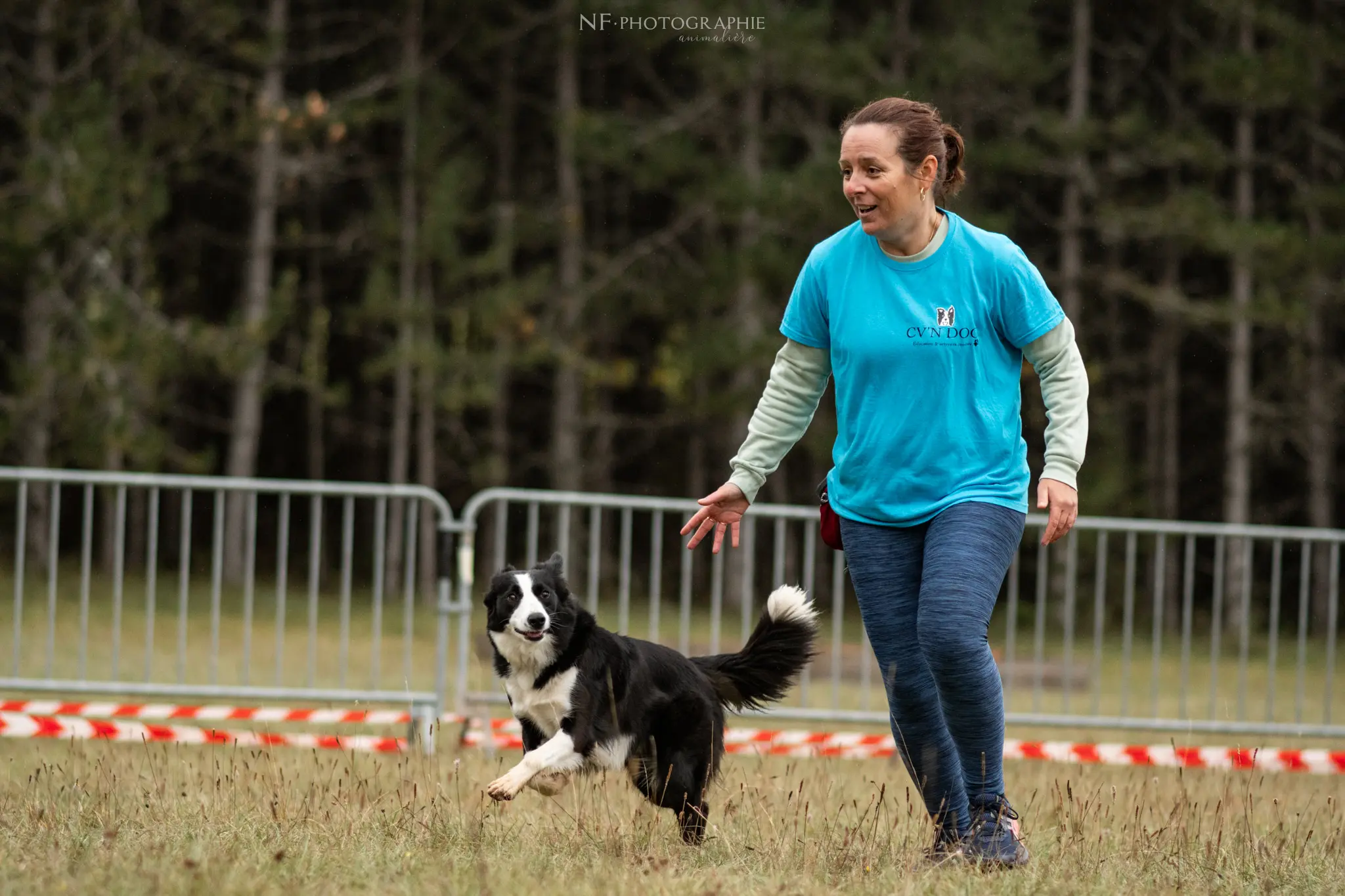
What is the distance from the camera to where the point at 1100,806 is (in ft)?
15.2

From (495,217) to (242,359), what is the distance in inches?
173

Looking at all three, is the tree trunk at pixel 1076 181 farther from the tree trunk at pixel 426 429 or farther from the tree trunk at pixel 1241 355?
the tree trunk at pixel 426 429

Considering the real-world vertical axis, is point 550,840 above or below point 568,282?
below

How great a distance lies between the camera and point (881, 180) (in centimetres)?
381

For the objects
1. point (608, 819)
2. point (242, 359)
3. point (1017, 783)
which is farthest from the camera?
point (242, 359)

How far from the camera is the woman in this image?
12.5 ft

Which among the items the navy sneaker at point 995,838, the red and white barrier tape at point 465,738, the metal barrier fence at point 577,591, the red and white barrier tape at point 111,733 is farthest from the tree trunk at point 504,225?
the navy sneaker at point 995,838

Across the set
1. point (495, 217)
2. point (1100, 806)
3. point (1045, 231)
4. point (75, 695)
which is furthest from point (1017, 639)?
point (1100, 806)

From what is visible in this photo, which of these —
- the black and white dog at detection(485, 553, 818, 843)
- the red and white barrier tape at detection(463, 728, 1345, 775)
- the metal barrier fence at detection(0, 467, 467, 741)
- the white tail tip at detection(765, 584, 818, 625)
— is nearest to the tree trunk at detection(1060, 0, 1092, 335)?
the metal barrier fence at detection(0, 467, 467, 741)

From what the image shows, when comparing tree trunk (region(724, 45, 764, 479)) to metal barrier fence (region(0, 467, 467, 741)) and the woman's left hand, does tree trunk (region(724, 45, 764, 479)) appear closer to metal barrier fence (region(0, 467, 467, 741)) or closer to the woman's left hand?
metal barrier fence (region(0, 467, 467, 741))

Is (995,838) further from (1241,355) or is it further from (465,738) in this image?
(1241,355)

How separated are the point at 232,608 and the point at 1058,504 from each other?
7.83m

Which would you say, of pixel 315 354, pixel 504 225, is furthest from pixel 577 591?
pixel 504 225

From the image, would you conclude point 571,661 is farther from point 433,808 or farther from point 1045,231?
point 1045,231
